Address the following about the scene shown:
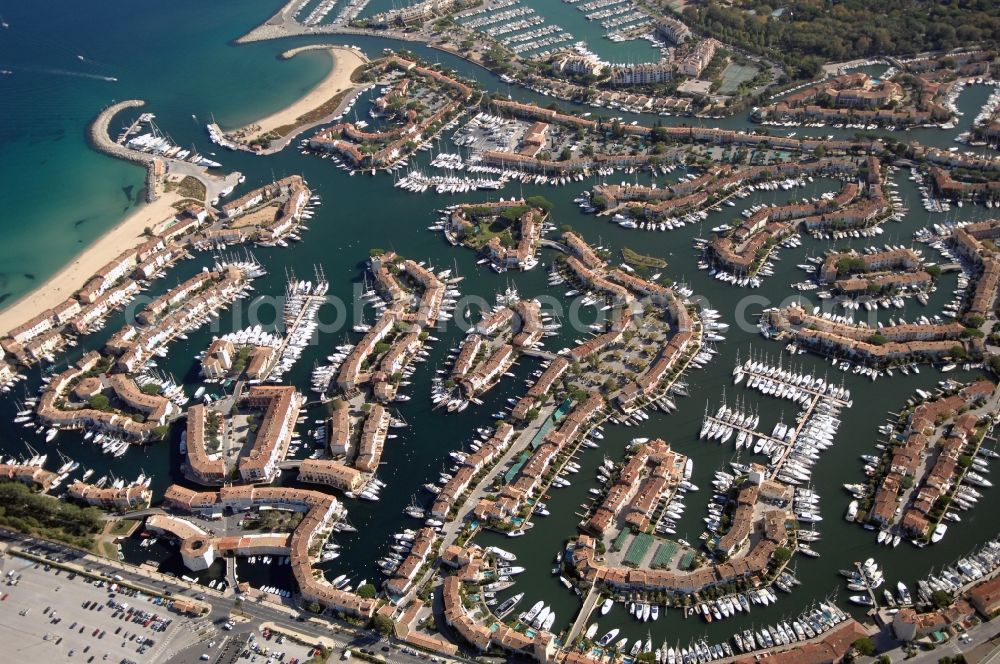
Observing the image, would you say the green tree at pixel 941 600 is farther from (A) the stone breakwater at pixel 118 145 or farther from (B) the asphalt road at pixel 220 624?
(A) the stone breakwater at pixel 118 145

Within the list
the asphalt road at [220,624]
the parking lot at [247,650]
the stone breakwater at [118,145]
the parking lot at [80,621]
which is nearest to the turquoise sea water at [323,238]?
the stone breakwater at [118,145]

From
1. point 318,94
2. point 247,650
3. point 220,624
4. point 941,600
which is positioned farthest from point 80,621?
point 318,94

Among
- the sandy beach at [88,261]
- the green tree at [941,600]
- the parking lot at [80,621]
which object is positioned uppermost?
the sandy beach at [88,261]

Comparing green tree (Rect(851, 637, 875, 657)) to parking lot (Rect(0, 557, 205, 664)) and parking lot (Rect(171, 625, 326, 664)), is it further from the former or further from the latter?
parking lot (Rect(0, 557, 205, 664))

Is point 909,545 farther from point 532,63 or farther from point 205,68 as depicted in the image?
point 205,68

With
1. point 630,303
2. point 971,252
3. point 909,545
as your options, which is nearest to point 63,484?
point 630,303

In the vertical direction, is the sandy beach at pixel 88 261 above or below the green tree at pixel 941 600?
above
